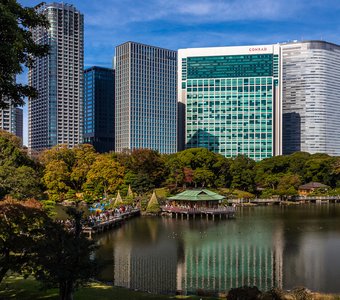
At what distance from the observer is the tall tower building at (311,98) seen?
183125mm

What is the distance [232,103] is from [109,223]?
103372 mm

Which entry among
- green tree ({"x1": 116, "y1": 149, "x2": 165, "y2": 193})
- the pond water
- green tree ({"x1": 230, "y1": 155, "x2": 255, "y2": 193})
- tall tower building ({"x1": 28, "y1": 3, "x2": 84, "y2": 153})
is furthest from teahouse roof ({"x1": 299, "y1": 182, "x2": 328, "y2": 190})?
tall tower building ({"x1": 28, "y1": 3, "x2": 84, "y2": 153})

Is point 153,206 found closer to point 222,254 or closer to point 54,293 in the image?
point 222,254

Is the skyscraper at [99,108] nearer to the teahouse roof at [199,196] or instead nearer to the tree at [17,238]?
the teahouse roof at [199,196]

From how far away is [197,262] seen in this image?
105 ft

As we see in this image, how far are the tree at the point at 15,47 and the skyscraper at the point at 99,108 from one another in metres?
160

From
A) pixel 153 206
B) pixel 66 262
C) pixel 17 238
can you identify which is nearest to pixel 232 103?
pixel 153 206

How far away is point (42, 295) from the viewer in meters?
20.9

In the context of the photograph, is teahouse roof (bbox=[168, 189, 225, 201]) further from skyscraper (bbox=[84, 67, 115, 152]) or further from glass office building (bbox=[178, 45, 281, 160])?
skyscraper (bbox=[84, 67, 115, 152])

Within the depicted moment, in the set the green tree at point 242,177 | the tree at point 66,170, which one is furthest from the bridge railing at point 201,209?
the green tree at point 242,177

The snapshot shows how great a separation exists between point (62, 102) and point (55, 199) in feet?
308

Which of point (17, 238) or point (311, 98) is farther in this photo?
point (311, 98)

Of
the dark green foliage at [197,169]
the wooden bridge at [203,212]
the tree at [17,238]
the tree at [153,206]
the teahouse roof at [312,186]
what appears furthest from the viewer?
the teahouse roof at [312,186]

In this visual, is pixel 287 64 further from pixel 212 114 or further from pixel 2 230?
pixel 2 230
